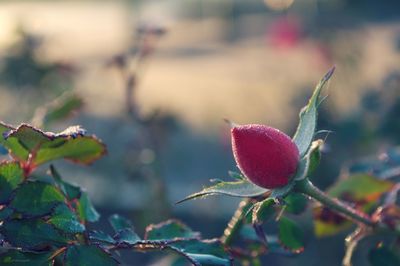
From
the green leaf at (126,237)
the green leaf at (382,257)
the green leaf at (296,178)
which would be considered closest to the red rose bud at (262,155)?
the green leaf at (296,178)

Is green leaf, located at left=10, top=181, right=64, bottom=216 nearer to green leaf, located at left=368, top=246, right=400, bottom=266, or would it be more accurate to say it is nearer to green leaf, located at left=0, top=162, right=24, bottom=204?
green leaf, located at left=0, top=162, right=24, bottom=204

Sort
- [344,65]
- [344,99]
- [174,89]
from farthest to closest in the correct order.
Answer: [174,89]
[344,99]
[344,65]

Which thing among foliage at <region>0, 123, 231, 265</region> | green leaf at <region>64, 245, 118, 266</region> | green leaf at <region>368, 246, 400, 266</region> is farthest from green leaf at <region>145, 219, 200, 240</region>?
green leaf at <region>368, 246, 400, 266</region>

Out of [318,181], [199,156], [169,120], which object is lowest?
[199,156]

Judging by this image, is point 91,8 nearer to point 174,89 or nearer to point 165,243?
point 174,89

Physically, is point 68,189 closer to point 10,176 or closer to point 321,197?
point 10,176

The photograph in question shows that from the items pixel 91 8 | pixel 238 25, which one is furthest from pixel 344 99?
pixel 91 8

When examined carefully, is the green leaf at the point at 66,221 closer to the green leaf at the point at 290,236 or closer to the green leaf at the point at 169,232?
the green leaf at the point at 169,232
